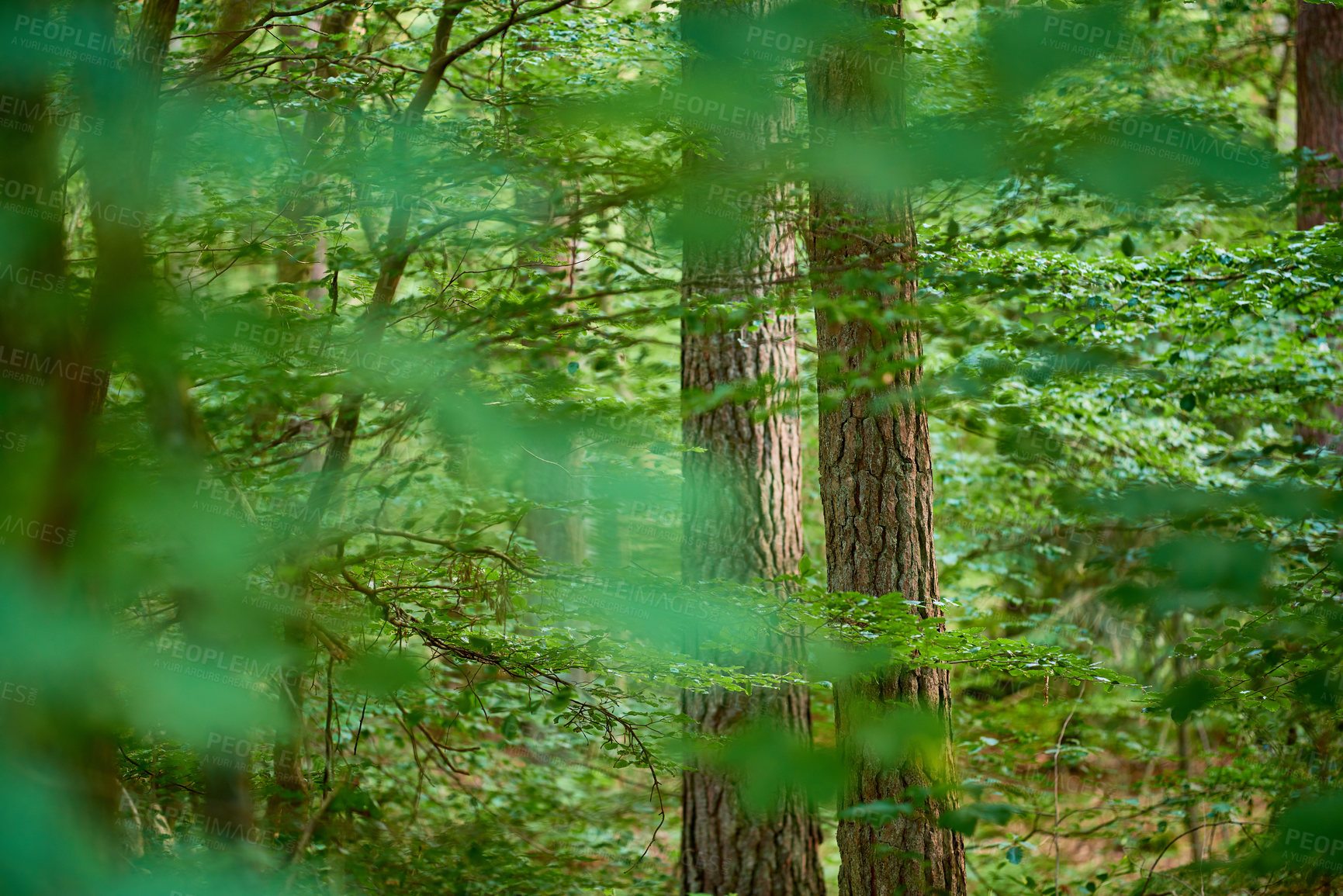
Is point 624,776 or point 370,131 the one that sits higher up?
point 370,131

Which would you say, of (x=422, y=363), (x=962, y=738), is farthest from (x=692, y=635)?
(x=962, y=738)

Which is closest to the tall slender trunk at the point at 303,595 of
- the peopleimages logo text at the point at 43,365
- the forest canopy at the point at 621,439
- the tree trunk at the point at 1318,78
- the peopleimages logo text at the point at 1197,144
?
the forest canopy at the point at 621,439

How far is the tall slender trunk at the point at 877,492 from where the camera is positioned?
427 centimetres

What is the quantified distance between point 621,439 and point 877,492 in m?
2.09

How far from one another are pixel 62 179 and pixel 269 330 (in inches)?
16.0

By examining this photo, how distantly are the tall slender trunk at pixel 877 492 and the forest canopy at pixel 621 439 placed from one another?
0.03 meters

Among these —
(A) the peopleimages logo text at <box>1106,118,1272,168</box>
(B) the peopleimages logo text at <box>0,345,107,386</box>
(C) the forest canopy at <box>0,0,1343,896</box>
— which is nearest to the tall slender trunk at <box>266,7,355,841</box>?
(C) the forest canopy at <box>0,0,1343,896</box>

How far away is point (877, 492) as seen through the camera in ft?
15.6

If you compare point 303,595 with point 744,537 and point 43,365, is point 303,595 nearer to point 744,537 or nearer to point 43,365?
point 43,365

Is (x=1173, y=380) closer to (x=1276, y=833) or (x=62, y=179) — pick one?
(x=1276, y=833)

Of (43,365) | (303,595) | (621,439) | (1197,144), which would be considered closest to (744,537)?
(621,439)

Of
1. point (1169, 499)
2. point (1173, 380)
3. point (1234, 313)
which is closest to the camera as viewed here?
point (1169, 499)

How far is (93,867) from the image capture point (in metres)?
1.04

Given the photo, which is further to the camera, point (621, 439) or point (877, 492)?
point (877, 492)
